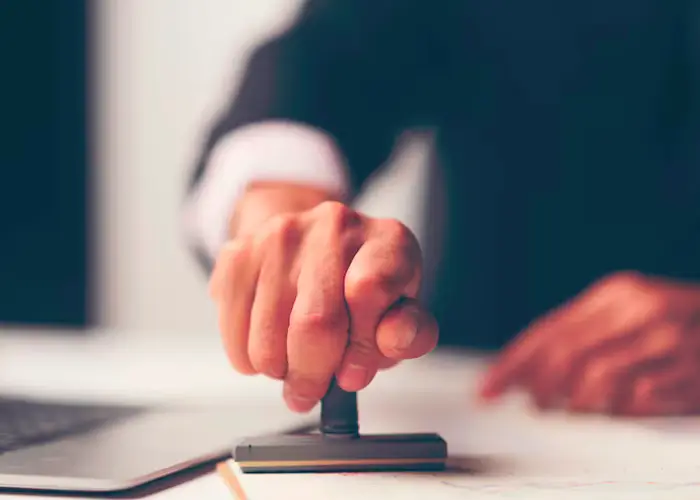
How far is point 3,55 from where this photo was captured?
1.88 meters

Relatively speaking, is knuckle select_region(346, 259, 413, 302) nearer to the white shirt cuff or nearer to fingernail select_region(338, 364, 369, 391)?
fingernail select_region(338, 364, 369, 391)

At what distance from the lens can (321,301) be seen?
1.12ft

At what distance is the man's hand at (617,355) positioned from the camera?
617mm

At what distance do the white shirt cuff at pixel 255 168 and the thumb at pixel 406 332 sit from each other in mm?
425

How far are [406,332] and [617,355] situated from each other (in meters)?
0.36

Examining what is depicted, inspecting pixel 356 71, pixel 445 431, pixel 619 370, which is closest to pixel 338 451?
pixel 445 431

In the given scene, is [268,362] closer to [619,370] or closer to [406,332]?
[406,332]

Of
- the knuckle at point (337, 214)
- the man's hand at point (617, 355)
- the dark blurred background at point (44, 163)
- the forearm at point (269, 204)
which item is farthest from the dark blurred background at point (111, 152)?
the knuckle at point (337, 214)

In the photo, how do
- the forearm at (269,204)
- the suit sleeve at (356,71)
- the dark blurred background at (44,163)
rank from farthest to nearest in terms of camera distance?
the dark blurred background at (44,163), the suit sleeve at (356,71), the forearm at (269,204)

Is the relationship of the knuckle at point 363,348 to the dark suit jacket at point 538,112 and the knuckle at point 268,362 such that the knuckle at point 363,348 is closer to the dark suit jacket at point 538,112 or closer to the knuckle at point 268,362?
the knuckle at point 268,362

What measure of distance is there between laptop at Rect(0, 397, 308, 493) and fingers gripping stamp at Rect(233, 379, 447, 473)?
0.09ft

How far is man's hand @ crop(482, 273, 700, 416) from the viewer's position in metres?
0.62

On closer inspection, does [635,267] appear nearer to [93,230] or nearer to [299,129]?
[299,129]

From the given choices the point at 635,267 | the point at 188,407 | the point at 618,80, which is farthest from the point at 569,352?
the point at 618,80
